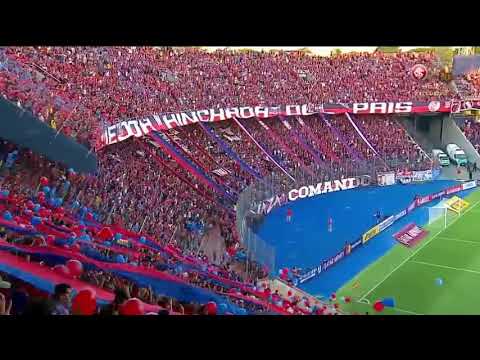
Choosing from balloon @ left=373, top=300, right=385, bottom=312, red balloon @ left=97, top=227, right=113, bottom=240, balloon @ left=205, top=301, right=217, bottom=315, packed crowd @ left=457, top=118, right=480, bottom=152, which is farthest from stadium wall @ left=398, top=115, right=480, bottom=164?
balloon @ left=205, top=301, right=217, bottom=315

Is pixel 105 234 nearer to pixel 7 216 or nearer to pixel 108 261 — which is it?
pixel 108 261

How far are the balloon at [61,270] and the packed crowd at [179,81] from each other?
3.37 meters

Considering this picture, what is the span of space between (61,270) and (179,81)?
9295 mm

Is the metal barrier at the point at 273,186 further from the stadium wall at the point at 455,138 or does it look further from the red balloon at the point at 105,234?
the red balloon at the point at 105,234

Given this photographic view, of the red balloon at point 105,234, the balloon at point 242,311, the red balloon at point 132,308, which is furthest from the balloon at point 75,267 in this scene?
the balloon at point 242,311


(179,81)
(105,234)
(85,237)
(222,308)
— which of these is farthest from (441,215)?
(85,237)

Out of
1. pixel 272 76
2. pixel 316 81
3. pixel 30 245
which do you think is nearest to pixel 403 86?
pixel 316 81

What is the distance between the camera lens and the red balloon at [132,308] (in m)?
5.92

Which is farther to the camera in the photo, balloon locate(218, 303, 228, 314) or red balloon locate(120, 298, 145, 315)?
balloon locate(218, 303, 228, 314)

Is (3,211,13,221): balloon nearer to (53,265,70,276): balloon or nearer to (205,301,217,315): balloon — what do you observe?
(53,265,70,276): balloon

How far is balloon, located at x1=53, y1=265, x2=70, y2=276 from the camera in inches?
266

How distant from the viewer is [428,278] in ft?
34.8

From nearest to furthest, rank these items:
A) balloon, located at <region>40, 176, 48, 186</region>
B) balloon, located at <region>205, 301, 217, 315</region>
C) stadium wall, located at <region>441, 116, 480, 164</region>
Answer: balloon, located at <region>205, 301, 217, 315</region>, balloon, located at <region>40, 176, 48, 186</region>, stadium wall, located at <region>441, 116, 480, 164</region>

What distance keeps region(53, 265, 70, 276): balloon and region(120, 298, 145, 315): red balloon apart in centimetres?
91
